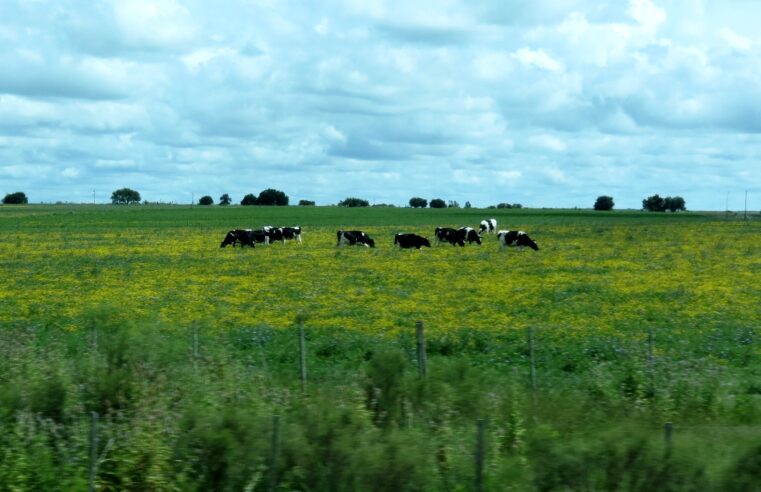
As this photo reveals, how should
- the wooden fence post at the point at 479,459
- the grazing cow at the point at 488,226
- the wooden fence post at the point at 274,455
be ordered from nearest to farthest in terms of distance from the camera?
the wooden fence post at the point at 479,459
the wooden fence post at the point at 274,455
the grazing cow at the point at 488,226

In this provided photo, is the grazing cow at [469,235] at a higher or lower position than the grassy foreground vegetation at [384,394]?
higher

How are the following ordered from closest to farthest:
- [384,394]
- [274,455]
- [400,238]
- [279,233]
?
[274,455] < [384,394] < [400,238] < [279,233]

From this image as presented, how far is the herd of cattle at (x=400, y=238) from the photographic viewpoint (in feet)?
175

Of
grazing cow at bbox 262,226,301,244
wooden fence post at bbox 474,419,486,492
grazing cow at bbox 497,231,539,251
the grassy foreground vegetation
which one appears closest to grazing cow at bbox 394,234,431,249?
grazing cow at bbox 497,231,539,251

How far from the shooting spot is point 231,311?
1064 inches

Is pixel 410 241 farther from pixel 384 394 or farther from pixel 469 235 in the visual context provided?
pixel 384 394

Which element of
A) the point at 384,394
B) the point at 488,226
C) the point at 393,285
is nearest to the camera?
the point at 384,394

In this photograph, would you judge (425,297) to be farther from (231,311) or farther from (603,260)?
(603,260)

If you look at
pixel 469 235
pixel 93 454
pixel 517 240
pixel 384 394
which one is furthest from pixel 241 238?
pixel 93 454

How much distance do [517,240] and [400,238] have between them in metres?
6.45

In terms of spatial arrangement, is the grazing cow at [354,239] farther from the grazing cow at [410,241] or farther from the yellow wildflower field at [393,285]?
the grazing cow at [410,241]

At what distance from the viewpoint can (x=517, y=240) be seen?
174 feet

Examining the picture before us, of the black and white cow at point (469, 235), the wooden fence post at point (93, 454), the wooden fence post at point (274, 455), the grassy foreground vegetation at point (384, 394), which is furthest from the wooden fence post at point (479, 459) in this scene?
the black and white cow at point (469, 235)

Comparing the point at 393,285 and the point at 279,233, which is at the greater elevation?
the point at 279,233
